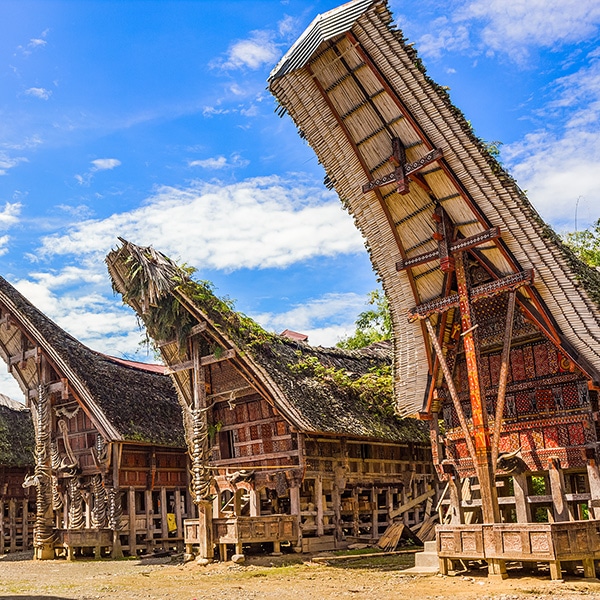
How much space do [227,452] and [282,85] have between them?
10260 millimetres

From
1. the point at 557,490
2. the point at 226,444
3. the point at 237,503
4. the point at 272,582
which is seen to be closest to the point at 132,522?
the point at 226,444

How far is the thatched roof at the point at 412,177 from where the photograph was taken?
11930 mm

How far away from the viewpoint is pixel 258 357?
17.3m

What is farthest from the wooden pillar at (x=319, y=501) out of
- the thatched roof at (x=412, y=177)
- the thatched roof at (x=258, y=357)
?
the thatched roof at (x=412, y=177)

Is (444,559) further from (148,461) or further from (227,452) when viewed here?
(148,461)

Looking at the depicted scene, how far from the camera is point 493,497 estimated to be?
1166 centimetres

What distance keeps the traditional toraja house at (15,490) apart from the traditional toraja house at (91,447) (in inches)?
127

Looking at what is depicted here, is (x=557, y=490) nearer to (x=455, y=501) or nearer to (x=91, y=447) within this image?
(x=455, y=501)

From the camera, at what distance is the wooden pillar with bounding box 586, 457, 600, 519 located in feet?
38.4

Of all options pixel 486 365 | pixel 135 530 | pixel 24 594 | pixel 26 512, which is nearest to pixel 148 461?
pixel 135 530

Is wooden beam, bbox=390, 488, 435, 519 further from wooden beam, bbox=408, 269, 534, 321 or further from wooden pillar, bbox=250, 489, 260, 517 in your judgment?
wooden beam, bbox=408, 269, 534, 321

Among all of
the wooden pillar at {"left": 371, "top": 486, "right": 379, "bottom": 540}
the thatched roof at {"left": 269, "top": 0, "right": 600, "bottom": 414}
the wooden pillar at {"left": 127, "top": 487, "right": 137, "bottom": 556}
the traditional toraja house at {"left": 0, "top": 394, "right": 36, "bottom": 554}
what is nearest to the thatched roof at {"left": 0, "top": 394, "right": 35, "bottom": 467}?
the traditional toraja house at {"left": 0, "top": 394, "right": 36, "bottom": 554}

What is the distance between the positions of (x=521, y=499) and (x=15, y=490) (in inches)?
765

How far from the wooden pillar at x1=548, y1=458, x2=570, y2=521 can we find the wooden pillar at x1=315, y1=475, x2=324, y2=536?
6767 millimetres
